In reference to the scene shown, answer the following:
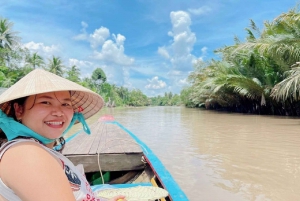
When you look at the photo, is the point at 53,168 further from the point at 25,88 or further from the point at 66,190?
the point at 25,88

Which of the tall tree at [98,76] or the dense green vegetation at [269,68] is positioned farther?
the tall tree at [98,76]

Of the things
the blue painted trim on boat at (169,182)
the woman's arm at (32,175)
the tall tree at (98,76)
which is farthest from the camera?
the tall tree at (98,76)

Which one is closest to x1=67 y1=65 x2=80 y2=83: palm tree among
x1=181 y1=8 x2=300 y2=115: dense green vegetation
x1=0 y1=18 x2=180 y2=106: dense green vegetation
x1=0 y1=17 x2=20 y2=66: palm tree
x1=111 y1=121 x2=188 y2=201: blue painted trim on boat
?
x1=0 y1=18 x2=180 y2=106: dense green vegetation

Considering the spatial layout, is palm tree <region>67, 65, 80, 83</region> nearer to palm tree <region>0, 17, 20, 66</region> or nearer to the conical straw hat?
palm tree <region>0, 17, 20, 66</region>

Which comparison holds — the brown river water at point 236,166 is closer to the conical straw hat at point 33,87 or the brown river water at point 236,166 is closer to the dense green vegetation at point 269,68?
the conical straw hat at point 33,87

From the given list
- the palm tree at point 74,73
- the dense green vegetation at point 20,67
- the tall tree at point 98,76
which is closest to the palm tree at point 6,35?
the dense green vegetation at point 20,67

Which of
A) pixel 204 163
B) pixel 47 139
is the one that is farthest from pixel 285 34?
pixel 47 139

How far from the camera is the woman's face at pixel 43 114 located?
83 centimetres

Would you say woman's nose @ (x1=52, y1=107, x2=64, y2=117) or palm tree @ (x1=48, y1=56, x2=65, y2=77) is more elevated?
palm tree @ (x1=48, y1=56, x2=65, y2=77)

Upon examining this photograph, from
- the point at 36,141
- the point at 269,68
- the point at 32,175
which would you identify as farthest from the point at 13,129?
the point at 269,68

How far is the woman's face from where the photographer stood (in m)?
0.83

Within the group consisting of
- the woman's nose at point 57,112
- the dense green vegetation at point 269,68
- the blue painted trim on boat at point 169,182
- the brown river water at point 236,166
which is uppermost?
the dense green vegetation at point 269,68

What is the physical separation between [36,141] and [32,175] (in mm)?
177

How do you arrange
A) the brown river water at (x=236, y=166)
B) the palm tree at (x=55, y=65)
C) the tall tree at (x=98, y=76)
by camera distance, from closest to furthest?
the brown river water at (x=236, y=166)
the palm tree at (x=55, y=65)
the tall tree at (x=98, y=76)
